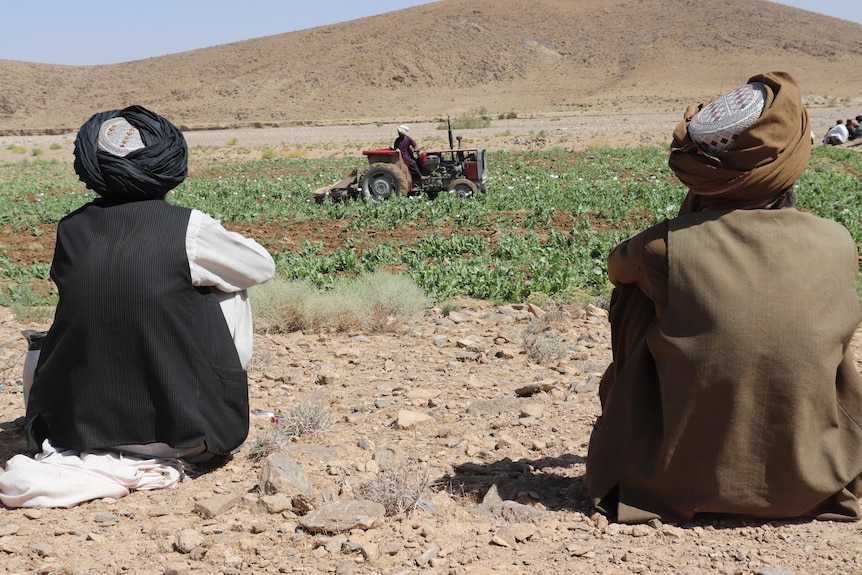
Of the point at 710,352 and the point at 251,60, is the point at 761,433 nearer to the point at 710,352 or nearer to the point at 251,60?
the point at 710,352

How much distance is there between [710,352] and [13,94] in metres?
82.7

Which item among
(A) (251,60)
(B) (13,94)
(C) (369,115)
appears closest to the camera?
(C) (369,115)

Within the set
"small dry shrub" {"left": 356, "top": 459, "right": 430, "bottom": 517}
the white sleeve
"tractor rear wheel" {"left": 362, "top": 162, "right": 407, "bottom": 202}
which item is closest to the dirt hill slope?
"tractor rear wheel" {"left": 362, "top": 162, "right": 407, "bottom": 202}

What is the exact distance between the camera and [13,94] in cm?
7506

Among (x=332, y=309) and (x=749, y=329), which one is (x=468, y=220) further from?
(x=749, y=329)

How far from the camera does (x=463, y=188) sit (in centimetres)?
1339

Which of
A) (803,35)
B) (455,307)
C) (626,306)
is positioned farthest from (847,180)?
(803,35)

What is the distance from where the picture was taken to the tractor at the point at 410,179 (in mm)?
13281

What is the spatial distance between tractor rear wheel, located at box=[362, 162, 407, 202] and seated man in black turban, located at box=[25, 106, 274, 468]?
9.73 m

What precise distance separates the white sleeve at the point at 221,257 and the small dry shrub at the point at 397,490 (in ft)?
3.15

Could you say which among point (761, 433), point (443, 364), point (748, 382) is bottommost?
point (443, 364)

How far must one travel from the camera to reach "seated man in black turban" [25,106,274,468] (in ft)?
11.1

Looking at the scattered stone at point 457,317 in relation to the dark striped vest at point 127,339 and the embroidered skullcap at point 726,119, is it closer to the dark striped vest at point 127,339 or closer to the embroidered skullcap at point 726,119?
the dark striped vest at point 127,339

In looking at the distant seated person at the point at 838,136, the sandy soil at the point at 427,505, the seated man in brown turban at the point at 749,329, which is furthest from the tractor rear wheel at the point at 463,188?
the distant seated person at the point at 838,136
